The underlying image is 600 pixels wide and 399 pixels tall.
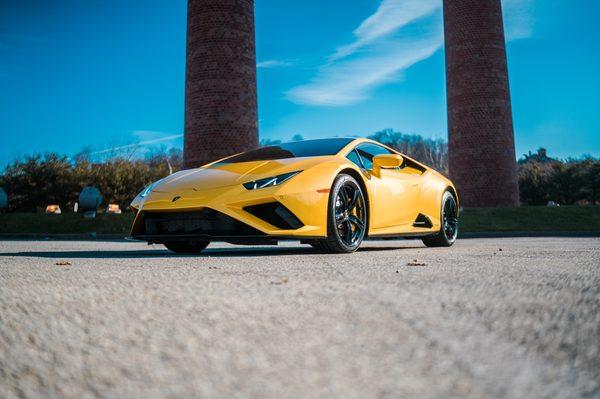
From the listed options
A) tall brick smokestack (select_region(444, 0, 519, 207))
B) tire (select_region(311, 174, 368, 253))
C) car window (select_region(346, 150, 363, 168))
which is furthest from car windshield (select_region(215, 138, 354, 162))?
tall brick smokestack (select_region(444, 0, 519, 207))

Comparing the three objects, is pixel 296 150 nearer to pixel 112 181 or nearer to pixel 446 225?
pixel 446 225

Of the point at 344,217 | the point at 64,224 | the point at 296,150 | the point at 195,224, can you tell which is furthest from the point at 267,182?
the point at 64,224

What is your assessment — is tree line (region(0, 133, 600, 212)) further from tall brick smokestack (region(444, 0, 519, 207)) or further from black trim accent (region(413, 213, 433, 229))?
black trim accent (region(413, 213, 433, 229))

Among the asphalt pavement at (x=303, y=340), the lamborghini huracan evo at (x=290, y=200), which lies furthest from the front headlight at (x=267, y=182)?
the asphalt pavement at (x=303, y=340)

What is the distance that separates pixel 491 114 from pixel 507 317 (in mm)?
22649

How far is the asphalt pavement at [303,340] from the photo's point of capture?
3.53 feet

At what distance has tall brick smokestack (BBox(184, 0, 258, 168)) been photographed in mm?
18500

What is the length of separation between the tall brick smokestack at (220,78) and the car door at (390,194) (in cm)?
1268

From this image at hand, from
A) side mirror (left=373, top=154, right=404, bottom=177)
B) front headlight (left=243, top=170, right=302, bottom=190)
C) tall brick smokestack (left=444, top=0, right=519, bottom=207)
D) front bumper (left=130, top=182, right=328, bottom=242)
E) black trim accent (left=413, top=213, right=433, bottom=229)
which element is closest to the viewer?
front bumper (left=130, top=182, right=328, bottom=242)

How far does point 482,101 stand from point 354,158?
18.6 m

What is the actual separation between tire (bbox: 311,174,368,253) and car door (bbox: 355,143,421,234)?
0.61 ft

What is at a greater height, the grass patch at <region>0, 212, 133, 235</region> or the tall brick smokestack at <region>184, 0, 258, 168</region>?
the tall brick smokestack at <region>184, 0, 258, 168</region>

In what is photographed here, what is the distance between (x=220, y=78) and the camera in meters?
18.5

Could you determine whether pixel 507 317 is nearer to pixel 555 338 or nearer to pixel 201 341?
pixel 555 338
